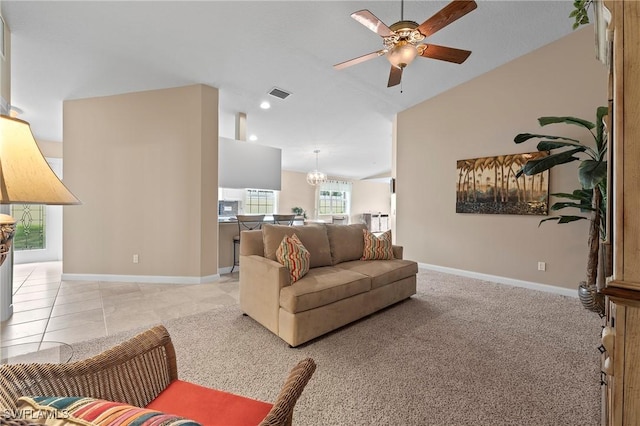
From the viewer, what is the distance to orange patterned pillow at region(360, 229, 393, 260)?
348 cm

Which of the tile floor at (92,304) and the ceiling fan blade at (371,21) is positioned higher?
the ceiling fan blade at (371,21)

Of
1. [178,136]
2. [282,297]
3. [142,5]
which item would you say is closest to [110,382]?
[282,297]

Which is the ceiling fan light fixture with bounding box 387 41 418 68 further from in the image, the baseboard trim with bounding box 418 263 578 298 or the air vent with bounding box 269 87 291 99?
the baseboard trim with bounding box 418 263 578 298

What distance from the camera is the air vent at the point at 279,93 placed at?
15.0 ft

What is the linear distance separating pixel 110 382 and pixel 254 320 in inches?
78.8

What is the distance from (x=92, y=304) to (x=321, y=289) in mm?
2759

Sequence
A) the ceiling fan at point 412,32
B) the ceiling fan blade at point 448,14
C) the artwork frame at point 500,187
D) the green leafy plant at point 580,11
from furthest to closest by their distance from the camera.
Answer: the artwork frame at point 500,187 < the ceiling fan at point 412,32 < the ceiling fan blade at point 448,14 < the green leafy plant at point 580,11

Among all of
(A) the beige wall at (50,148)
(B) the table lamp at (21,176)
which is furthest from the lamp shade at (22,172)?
(A) the beige wall at (50,148)

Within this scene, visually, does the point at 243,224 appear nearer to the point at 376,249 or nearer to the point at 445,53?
the point at 376,249

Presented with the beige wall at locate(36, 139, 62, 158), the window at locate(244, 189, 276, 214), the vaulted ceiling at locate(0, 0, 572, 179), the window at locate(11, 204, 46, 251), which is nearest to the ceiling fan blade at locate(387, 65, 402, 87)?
the vaulted ceiling at locate(0, 0, 572, 179)

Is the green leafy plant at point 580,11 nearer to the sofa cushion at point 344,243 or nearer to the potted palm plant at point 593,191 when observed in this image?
the potted palm plant at point 593,191

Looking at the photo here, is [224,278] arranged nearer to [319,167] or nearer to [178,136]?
[178,136]

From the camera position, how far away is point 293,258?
8.49 feet

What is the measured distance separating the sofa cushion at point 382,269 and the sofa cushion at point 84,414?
8.07 feet
